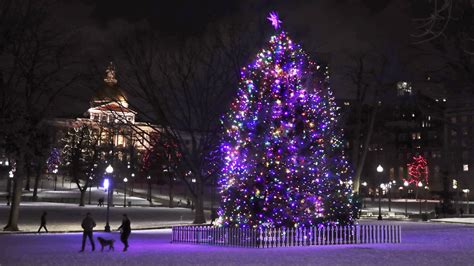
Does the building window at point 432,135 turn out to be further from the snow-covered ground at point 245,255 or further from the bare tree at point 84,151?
the snow-covered ground at point 245,255

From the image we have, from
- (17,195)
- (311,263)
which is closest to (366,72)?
(17,195)

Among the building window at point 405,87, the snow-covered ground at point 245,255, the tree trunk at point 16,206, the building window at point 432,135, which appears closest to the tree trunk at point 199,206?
the tree trunk at point 16,206

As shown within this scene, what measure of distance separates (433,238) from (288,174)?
964 centimetres

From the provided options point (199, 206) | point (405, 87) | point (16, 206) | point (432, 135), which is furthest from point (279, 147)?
point (432, 135)

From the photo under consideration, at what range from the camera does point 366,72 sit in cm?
4634

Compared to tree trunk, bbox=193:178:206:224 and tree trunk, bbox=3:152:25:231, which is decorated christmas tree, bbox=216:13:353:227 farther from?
tree trunk, bbox=193:178:206:224

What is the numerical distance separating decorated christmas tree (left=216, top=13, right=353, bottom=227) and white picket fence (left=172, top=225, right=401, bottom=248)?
465 mm

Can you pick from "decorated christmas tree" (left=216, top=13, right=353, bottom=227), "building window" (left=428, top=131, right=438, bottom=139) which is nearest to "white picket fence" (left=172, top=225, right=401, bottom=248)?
"decorated christmas tree" (left=216, top=13, right=353, bottom=227)

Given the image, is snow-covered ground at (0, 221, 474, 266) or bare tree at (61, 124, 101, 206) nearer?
snow-covered ground at (0, 221, 474, 266)

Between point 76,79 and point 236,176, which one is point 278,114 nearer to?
point 236,176

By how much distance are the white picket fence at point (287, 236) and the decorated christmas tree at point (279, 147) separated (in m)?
0.47

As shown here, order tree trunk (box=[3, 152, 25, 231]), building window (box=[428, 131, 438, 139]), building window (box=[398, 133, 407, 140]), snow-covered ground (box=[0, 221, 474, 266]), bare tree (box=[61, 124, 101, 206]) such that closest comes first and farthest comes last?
snow-covered ground (box=[0, 221, 474, 266]) → tree trunk (box=[3, 152, 25, 231]) → bare tree (box=[61, 124, 101, 206]) → building window (box=[428, 131, 438, 139]) → building window (box=[398, 133, 407, 140])

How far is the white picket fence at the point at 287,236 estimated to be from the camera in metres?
22.8

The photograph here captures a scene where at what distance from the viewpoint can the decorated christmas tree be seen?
76.4 ft
